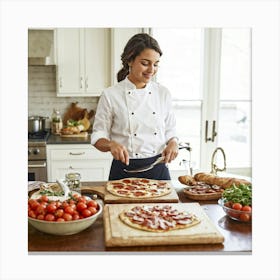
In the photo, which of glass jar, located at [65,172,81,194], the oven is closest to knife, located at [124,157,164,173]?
glass jar, located at [65,172,81,194]

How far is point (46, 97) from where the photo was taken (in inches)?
113

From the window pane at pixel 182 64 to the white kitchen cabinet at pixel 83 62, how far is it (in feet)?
1.17

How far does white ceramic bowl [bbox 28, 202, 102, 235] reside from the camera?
124 cm

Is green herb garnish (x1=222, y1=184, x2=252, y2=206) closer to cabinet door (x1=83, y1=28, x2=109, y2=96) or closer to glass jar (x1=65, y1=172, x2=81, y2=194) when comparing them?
glass jar (x1=65, y1=172, x2=81, y2=194)

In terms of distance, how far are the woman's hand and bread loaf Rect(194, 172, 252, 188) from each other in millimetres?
129

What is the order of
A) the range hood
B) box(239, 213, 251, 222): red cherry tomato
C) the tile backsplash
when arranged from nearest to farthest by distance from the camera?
box(239, 213, 251, 222): red cherry tomato
the range hood
the tile backsplash

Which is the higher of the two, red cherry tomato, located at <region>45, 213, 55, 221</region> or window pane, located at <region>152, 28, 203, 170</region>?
window pane, located at <region>152, 28, 203, 170</region>

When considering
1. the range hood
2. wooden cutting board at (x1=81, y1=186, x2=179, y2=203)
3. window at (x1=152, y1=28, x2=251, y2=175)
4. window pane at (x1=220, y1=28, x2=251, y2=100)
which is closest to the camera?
wooden cutting board at (x1=81, y1=186, x2=179, y2=203)

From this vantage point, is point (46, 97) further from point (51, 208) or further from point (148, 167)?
point (51, 208)

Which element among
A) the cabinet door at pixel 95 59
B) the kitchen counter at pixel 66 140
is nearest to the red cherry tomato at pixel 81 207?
the kitchen counter at pixel 66 140

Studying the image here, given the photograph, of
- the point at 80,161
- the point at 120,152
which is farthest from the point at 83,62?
the point at 120,152

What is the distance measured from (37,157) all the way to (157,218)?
1313mm

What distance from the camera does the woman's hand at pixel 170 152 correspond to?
5.69 feet
